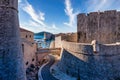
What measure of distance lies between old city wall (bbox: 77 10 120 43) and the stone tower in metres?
11.6

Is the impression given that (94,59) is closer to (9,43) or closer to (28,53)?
(9,43)

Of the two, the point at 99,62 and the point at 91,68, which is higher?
the point at 99,62

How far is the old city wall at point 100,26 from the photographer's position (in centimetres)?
1554

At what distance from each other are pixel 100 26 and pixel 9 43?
12.3 meters

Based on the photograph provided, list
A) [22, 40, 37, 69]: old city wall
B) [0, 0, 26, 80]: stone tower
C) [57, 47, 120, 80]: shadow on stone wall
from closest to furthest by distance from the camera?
[0, 0, 26, 80]: stone tower, [57, 47, 120, 80]: shadow on stone wall, [22, 40, 37, 69]: old city wall

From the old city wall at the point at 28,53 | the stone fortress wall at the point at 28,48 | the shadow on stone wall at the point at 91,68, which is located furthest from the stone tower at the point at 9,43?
the stone fortress wall at the point at 28,48

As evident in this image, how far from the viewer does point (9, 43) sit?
617 cm

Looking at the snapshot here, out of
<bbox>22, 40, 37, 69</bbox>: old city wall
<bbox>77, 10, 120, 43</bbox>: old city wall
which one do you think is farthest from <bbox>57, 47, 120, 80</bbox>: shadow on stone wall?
<bbox>77, 10, 120, 43</bbox>: old city wall

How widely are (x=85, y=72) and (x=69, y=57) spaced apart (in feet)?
7.12

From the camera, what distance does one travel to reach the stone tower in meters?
5.96

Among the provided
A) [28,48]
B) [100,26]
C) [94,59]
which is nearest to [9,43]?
[94,59]

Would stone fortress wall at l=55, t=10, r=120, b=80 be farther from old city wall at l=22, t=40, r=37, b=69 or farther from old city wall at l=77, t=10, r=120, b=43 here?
old city wall at l=22, t=40, r=37, b=69

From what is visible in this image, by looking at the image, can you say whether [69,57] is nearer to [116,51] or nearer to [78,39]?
[116,51]

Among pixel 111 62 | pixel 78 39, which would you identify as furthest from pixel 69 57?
pixel 78 39
